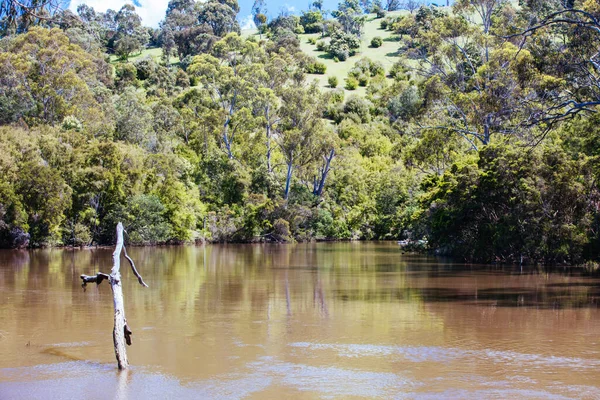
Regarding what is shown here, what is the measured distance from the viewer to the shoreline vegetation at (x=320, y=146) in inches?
1167

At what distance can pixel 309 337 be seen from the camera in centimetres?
1482

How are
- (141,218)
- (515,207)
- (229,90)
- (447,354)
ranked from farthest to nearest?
(229,90) < (141,218) < (515,207) < (447,354)

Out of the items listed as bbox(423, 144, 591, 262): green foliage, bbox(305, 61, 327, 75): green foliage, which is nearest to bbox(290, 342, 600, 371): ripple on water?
bbox(423, 144, 591, 262): green foliage

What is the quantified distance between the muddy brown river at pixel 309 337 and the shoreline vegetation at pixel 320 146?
6213mm

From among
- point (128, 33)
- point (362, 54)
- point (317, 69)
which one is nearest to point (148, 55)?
point (128, 33)

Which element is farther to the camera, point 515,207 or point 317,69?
point 317,69

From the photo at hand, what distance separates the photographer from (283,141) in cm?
5725

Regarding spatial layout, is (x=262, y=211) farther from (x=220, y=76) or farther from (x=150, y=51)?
(x=150, y=51)

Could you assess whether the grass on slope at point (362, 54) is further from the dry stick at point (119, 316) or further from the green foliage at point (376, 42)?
the dry stick at point (119, 316)

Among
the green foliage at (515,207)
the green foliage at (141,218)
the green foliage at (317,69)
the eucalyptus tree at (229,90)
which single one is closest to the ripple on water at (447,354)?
the green foliage at (515,207)

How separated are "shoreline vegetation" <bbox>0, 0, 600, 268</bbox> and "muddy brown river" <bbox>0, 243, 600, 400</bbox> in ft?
20.4

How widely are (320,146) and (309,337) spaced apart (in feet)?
142

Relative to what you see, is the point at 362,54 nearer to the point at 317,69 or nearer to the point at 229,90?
the point at 317,69

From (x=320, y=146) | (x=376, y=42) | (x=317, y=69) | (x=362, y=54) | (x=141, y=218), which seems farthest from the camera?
(x=376, y=42)
